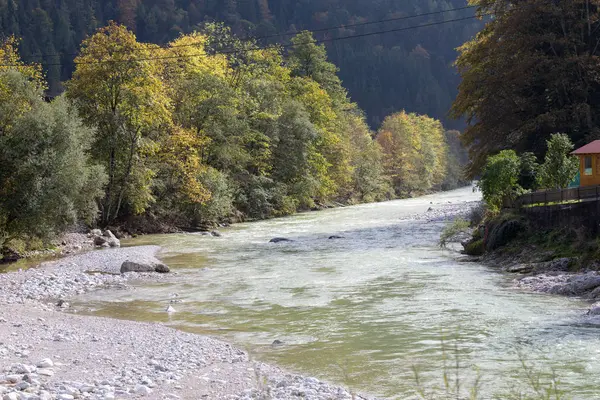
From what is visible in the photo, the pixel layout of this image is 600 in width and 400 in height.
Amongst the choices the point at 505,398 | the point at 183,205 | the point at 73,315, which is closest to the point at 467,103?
the point at 183,205

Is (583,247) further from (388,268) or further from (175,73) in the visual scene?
(175,73)

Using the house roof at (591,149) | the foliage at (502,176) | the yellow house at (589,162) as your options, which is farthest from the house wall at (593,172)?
the foliage at (502,176)

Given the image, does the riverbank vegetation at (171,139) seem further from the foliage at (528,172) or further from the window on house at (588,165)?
the window on house at (588,165)

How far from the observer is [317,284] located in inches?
780

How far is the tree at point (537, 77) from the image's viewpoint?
Result: 102 feet

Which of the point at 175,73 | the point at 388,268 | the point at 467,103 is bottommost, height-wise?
the point at 388,268

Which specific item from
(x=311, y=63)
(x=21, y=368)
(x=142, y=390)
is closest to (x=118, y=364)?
(x=21, y=368)

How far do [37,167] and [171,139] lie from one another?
49.7 ft

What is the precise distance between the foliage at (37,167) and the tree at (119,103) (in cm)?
832

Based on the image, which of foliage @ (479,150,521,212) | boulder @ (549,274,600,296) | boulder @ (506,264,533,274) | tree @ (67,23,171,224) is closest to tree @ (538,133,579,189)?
foliage @ (479,150,521,212)

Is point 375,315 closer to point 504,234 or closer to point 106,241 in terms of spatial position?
→ point 504,234

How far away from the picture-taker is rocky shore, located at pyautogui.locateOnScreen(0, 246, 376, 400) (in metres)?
9.23

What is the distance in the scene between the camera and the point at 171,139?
41344 millimetres

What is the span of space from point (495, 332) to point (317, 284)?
7.75 metres
